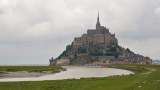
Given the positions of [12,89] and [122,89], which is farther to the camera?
[12,89]

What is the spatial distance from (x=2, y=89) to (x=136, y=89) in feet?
52.9

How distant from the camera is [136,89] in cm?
2814

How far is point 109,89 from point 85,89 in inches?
118

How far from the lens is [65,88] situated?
32562 millimetres

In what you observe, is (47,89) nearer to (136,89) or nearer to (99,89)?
(99,89)

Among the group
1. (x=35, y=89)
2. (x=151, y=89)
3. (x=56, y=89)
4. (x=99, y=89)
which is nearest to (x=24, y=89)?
(x=35, y=89)

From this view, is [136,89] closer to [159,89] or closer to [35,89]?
[159,89]

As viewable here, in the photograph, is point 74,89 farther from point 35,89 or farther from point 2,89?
point 2,89

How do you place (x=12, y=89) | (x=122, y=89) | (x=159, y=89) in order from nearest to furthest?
(x=159, y=89) → (x=122, y=89) → (x=12, y=89)

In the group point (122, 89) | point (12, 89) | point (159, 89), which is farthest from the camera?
point (12, 89)

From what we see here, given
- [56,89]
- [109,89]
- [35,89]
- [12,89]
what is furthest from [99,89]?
[12,89]

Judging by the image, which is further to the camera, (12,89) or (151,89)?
(12,89)

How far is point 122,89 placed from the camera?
1156 inches

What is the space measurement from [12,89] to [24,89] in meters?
1.45
